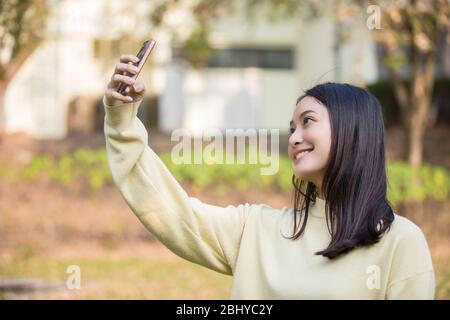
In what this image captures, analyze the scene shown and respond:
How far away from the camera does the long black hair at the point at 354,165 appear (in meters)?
2.69

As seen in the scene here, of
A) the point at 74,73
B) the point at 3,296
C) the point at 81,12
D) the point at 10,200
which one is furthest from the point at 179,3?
the point at 74,73

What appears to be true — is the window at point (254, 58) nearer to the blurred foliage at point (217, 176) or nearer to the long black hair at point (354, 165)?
the blurred foliage at point (217, 176)

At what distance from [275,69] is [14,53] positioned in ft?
46.7

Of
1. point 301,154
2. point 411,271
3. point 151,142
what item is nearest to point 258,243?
point 301,154

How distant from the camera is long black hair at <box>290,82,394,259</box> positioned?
2.69m

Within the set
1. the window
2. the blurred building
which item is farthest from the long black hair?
the window

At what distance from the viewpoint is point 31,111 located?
20.6 m

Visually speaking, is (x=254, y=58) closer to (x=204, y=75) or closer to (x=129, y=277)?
(x=204, y=75)

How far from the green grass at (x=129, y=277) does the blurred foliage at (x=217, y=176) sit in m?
1.72

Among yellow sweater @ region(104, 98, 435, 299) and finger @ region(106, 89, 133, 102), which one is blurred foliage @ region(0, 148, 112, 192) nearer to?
yellow sweater @ region(104, 98, 435, 299)

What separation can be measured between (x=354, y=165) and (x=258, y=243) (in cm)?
40

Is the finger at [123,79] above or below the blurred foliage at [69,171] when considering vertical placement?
above

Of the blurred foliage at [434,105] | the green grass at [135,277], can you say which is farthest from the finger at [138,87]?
the blurred foliage at [434,105]

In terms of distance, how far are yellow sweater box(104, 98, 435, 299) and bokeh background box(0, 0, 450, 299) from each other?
1.74 metres
